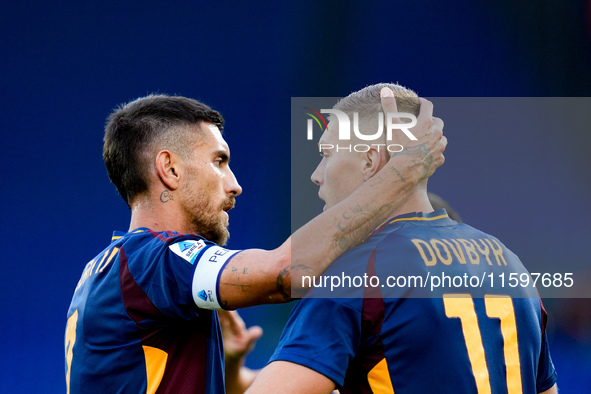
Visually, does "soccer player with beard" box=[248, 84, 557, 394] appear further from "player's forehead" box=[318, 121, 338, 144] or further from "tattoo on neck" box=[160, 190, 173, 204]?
"tattoo on neck" box=[160, 190, 173, 204]

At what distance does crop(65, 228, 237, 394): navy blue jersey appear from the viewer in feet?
6.76

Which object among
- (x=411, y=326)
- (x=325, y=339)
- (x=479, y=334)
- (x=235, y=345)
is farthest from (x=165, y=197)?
(x=479, y=334)

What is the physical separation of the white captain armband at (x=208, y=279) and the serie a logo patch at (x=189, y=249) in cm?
3

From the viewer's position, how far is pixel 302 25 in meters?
7.29

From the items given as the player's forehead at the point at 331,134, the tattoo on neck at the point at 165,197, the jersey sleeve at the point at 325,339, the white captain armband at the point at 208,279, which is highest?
the player's forehead at the point at 331,134

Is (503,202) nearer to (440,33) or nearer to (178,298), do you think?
(440,33)

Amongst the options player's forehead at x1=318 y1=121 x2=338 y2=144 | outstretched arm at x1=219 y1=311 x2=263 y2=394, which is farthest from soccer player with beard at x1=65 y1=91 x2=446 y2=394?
outstretched arm at x1=219 y1=311 x2=263 y2=394

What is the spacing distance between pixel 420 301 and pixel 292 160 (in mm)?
5466

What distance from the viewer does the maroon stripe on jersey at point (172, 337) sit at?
7.04 feet

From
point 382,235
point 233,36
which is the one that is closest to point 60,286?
point 233,36

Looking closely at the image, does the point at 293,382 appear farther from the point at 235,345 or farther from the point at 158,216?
the point at 235,345

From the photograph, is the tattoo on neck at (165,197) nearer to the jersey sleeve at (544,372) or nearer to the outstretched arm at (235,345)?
the outstretched arm at (235,345)

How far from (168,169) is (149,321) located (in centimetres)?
71

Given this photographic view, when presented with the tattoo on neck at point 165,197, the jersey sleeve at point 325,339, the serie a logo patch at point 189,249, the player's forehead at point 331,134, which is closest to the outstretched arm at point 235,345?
the tattoo on neck at point 165,197
